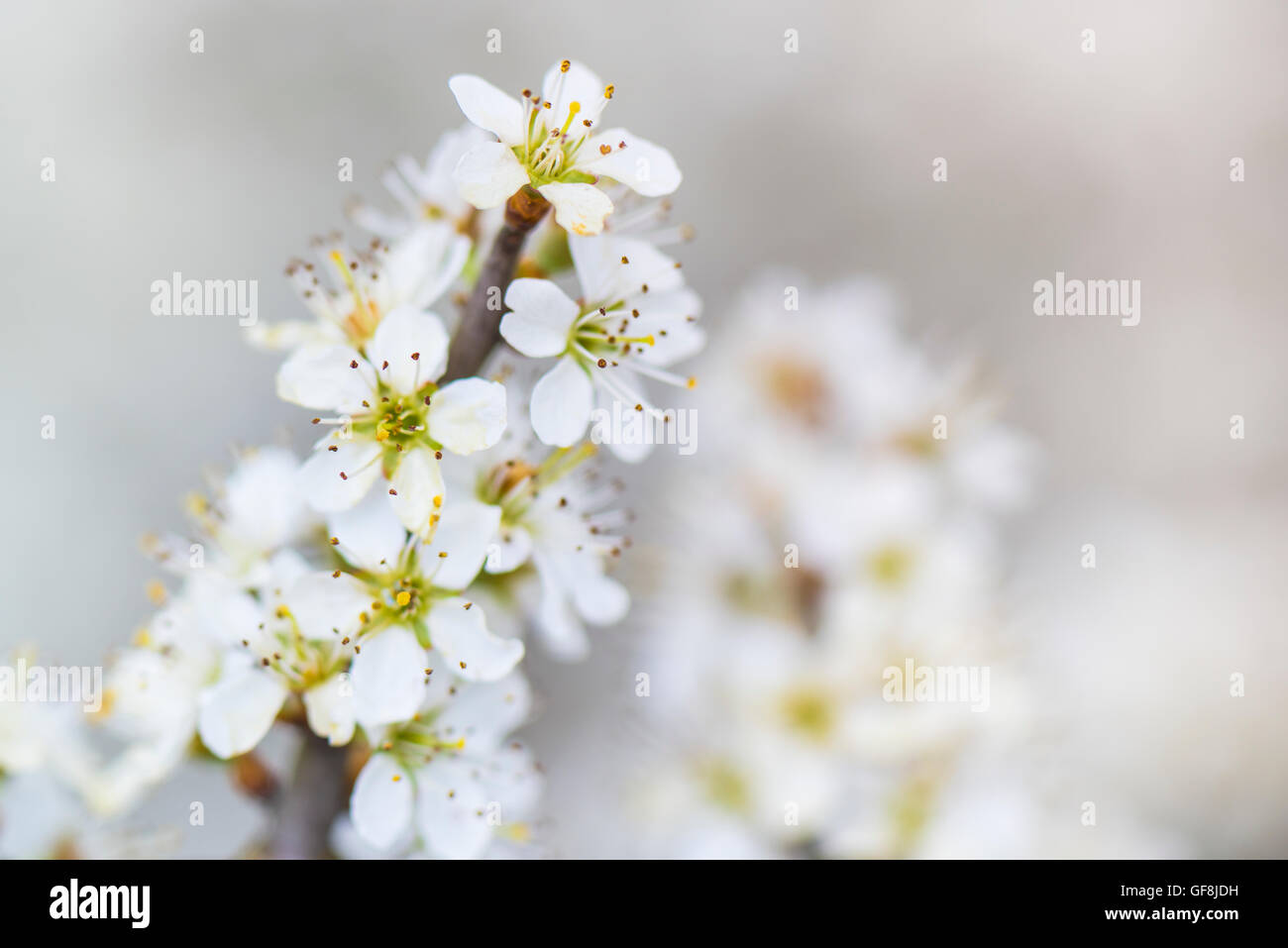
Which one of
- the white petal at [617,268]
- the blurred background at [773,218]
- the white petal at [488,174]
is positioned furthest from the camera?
the blurred background at [773,218]

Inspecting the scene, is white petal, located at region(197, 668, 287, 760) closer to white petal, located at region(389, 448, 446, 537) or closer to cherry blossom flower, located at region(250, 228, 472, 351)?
white petal, located at region(389, 448, 446, 537)

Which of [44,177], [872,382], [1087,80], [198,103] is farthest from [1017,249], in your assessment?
[44,177]

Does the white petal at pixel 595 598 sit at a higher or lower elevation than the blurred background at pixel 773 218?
lower

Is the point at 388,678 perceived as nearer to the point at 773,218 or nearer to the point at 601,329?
the point at 601,329

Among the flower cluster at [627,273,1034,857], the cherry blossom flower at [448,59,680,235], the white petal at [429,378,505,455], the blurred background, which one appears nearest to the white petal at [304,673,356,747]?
the white petal at [429,378,505,455]

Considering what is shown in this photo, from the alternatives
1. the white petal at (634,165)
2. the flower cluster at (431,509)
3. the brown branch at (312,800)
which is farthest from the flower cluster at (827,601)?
the white petal at (634,165)

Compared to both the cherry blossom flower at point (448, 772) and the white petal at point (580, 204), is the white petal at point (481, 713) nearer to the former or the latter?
the cherry blossom flower at point (448, 772)

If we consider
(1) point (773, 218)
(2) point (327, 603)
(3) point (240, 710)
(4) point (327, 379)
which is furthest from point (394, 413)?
(1) point (773, 218)

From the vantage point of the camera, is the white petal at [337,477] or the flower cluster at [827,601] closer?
the white petal at [337,477]
